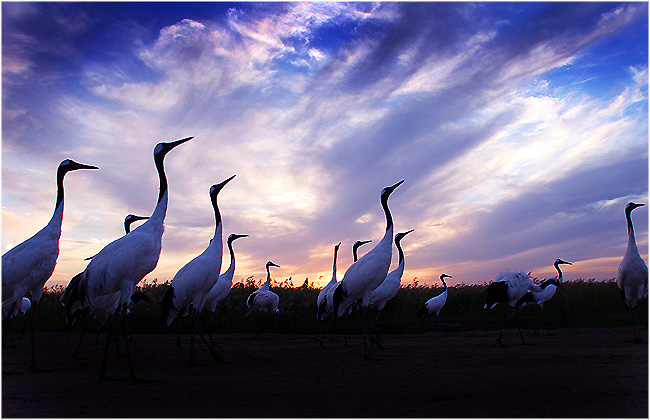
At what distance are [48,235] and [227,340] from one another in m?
7.54

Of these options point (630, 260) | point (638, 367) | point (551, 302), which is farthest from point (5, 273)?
point (551, 302)

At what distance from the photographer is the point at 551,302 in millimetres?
19453

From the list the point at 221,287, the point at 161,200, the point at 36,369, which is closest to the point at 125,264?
the point at 161,200

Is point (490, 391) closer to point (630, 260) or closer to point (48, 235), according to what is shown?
point (48, 235)

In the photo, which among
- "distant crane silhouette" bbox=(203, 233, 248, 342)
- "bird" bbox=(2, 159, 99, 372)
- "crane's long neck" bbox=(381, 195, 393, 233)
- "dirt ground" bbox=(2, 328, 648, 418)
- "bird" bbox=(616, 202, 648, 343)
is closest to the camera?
"dirt ground" bbox=(2, 328, 648, 418)

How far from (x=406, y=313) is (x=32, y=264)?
14927 millimetres

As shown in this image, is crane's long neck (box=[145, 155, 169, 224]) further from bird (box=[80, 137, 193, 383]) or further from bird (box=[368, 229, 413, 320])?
bird (box=[368, 229, 413, 320])

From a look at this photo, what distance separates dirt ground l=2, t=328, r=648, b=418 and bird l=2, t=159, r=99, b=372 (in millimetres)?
1282

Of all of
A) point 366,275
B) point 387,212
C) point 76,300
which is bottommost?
point 76,300

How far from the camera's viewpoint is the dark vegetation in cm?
1731

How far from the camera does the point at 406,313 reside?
20.0 meters

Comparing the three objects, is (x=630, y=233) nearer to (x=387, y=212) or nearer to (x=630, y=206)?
(x=630, y=206)

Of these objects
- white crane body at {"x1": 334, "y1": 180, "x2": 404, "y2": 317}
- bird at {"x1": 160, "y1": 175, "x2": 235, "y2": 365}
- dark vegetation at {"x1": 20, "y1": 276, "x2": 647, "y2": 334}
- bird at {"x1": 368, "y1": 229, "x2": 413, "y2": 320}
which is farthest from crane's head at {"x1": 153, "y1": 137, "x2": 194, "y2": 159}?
dark vegetation at {"x1": 20, "y1": 276, "x2": 647, "y2": 334}

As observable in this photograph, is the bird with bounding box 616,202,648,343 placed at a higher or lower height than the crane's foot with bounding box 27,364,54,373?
higher
